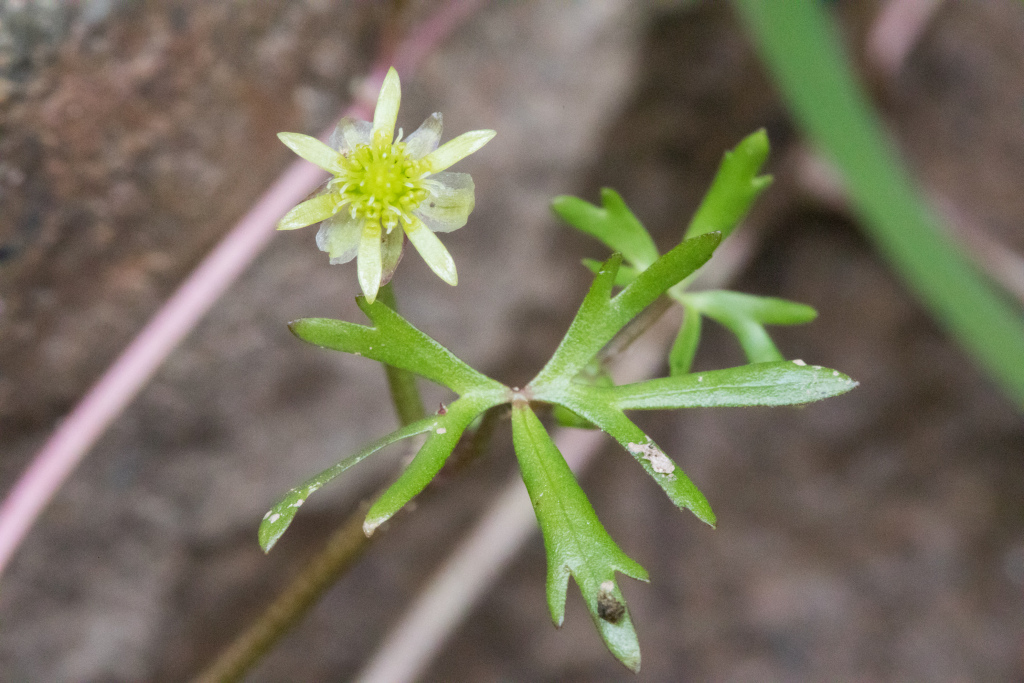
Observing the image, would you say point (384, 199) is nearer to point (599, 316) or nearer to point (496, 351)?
point (599, 316)

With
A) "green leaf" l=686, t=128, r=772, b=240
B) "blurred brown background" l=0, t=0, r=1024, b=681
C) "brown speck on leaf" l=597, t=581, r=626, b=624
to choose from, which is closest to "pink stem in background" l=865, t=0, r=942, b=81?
"blurred brown background" l=0, t=0, r=1024, b=681

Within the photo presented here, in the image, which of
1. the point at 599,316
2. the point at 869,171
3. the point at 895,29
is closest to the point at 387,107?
the point at 599,316

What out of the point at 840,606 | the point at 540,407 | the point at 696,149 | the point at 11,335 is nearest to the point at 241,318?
the point at 11,335

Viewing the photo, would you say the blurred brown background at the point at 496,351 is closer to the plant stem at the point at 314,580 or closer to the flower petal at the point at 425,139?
the plant stem at the point at 314,580

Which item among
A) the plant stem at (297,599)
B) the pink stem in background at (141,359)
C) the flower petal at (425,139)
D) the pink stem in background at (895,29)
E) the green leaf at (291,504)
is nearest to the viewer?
the green leaf at (291,504)

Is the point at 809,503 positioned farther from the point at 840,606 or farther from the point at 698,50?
the point at 698,50

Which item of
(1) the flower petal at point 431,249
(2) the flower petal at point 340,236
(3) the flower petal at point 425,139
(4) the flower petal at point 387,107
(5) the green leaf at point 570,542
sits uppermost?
(4) the flower petal at point 387,107

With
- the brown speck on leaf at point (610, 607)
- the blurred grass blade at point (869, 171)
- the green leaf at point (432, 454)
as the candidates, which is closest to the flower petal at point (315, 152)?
the green leaf at point (432, 454)
